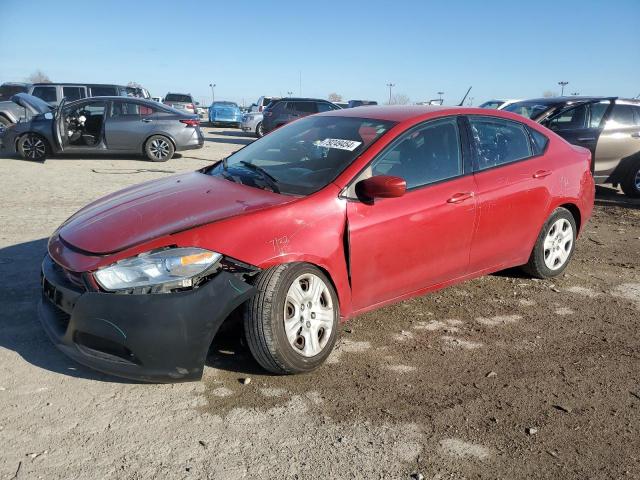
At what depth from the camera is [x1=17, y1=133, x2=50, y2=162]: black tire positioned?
12.5m

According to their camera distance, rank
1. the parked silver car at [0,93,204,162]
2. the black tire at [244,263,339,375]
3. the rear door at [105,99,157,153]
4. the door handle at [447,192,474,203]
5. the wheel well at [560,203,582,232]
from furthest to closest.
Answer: the rear door at [105,99,157,153], the parked silver car at [0,93,204,162], the wheel well at [560,203,582,232], the door handle at [447,192,474,203], the black tire at [244,263,339,375]

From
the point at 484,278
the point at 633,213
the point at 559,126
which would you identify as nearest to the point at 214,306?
the point at 484,278

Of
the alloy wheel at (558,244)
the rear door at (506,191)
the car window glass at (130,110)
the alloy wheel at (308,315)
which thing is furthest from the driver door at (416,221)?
the car window glass at (130,110)

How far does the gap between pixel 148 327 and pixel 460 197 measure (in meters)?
2.31

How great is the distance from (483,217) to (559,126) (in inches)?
248

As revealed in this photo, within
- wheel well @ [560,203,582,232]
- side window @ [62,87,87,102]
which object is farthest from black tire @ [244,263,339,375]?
side window @ [62,87,87,102]

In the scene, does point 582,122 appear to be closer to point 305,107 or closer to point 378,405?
point 378,405

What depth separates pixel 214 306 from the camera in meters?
2.92

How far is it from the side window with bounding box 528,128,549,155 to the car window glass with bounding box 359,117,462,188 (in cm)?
96

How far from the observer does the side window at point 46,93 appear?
17.9m

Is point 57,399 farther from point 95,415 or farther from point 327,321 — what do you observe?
point 327,321

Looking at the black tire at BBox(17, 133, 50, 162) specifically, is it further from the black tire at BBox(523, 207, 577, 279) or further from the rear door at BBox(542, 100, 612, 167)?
the black tire at BBox(523, 207, 577, 279)

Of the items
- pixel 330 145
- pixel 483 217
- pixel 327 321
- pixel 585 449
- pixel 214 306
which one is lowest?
pixel 585 449

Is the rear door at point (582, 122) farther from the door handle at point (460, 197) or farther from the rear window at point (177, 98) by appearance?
Answer: the rear window at point (177, 98)
